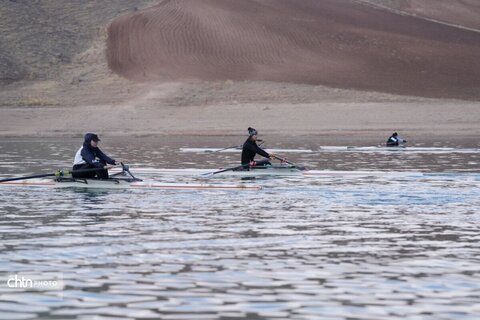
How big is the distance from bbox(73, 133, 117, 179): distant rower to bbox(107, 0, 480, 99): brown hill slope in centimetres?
3308

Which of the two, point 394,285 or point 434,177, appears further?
point 434,177

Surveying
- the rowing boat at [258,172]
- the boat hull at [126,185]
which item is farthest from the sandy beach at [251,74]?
the boat hull at [126,185]

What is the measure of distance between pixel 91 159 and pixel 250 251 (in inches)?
369

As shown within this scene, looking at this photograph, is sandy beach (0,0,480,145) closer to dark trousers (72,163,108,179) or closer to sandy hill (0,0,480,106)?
sandy hill (0,0,480,106)

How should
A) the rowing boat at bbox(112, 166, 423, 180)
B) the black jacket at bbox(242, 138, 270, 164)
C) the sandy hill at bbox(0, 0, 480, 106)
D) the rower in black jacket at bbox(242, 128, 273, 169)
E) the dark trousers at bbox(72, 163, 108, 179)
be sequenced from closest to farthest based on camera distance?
1. the dark trousers at bbox(72, 163, 108, 179)
2. the rowing boat at bbox(112, 166, 423, 180)
3. the rower in black jacket at bbox(242, 128, 273, 169)
4. the black jacket at bbox(242, 138, 270, 164)
5. the sandy hill at bbox(0, 0, 480, 106)

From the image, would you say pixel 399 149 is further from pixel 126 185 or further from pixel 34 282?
pixel 34 282

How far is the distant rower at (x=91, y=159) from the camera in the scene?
72.6 ft

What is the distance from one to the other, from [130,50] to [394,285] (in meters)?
51.1

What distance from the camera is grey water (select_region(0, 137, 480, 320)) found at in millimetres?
10391

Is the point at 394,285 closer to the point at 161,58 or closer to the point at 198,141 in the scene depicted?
the point at 198,141

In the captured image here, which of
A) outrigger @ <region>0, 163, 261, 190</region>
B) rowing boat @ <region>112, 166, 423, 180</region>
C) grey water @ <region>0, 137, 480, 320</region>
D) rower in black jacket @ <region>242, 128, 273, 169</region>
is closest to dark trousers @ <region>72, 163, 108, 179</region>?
outrigger @ <region>0, 163, 261, 190</region>

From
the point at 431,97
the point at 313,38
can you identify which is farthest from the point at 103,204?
the point at 313,38

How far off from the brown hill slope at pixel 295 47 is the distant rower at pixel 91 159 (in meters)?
33.1

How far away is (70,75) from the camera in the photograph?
59281 millimetres
